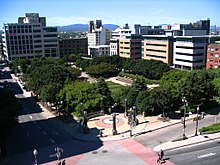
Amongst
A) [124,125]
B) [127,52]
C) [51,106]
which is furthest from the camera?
[127,52]

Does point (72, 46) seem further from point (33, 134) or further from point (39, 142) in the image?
point (39, 142)

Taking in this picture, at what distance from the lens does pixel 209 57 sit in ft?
339

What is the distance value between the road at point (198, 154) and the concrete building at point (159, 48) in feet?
267

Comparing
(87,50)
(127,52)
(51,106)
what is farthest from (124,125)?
(87,50)

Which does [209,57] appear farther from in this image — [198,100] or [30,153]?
[30,153]

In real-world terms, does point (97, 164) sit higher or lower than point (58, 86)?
lower

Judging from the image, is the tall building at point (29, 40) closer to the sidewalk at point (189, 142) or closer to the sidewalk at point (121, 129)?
the sidewalk at point (121, 129)

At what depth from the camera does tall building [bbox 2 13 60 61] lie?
488ft

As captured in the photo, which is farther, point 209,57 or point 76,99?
point 209,57

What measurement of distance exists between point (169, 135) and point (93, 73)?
64.9 metres

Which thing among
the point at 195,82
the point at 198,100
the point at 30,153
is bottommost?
the point at 30,153

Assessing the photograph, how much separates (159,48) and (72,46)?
76.9 m

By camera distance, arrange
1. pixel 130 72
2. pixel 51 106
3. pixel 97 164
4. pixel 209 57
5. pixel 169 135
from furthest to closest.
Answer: pixel 130 72 → pixel 209 57 → pixel 51 106 → pixel 169 135 → pixel 97 164

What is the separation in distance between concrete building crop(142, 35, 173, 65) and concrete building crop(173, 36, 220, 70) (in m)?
3.61
